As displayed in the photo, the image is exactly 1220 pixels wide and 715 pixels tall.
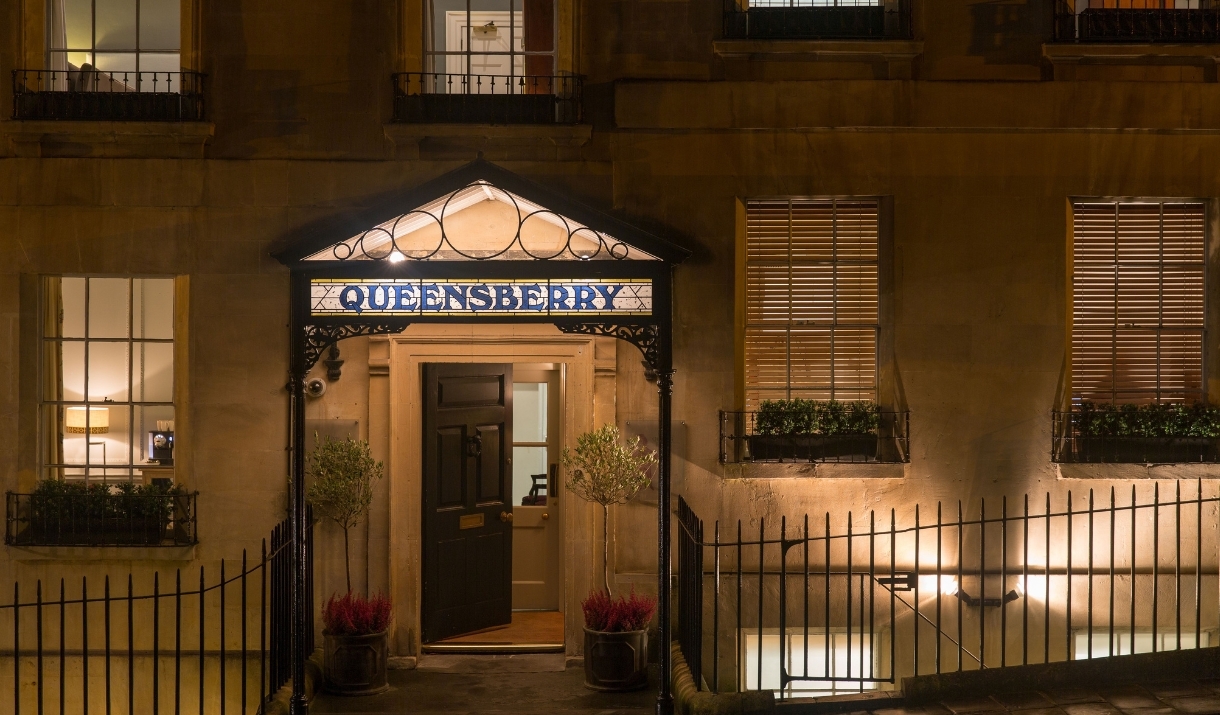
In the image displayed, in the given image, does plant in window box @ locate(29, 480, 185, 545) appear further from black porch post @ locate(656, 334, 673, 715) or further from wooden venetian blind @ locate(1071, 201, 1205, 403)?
wooden venetian blind @ locate(1071, 201, 1205, 403)

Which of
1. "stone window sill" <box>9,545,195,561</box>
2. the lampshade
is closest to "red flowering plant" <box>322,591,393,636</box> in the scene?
"stone window sill" <box>9,545,195,561</box>

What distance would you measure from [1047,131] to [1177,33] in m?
1.43

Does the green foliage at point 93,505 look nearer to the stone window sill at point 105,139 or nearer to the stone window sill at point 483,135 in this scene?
the stone window sill at point 105,139

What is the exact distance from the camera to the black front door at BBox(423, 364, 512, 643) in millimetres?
10359

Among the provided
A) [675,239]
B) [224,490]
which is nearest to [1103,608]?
[675,239]

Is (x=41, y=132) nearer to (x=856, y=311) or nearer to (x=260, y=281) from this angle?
(x=260, y=281)

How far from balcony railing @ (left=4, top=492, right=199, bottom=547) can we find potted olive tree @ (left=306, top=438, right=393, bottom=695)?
125 centimetres

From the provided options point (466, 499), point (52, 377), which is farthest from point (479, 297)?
point (52, 377)

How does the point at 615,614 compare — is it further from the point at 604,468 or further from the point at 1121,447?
the point at 1121,447

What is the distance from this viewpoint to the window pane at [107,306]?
11.7 metres

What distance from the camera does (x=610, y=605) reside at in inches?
357

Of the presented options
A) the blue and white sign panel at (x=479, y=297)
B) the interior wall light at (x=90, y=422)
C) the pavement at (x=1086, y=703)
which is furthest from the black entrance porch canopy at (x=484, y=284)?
the interior wall light at (x=90, y=422)

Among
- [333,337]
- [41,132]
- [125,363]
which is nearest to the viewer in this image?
[333,337]

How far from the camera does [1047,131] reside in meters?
9.76
